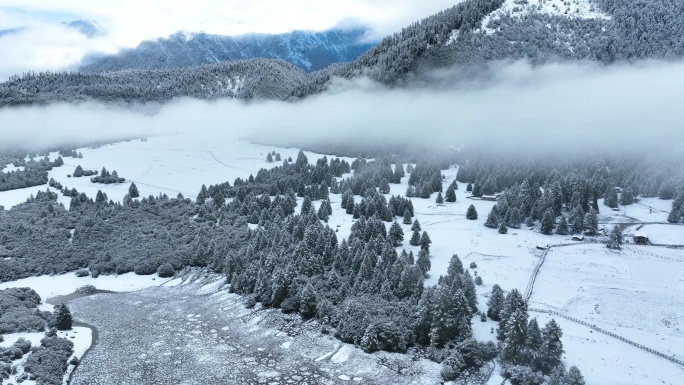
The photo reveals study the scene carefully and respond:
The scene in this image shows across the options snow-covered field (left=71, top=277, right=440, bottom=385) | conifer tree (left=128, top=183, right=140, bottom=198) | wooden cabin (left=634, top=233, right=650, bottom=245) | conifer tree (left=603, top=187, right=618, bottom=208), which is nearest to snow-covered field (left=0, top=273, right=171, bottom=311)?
snow-covered field (left=71, top=277, right=440, bottom=385)

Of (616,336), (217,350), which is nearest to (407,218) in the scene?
(616,336)

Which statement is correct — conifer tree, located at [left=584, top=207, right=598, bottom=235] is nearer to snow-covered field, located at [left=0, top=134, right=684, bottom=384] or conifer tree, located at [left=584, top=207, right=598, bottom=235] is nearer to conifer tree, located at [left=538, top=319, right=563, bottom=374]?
snow-covered field, located at [left=0, top=134, right=684, bottom=384]

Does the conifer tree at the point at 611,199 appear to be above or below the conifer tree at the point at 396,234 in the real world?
above

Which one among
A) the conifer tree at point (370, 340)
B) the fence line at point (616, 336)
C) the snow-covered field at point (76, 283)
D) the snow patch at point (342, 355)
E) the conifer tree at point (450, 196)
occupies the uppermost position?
the conifer tree at point (450, 196)

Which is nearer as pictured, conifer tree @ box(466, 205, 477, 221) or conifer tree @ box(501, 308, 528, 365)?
conifer tree @ box(501, 308, 528, 365)

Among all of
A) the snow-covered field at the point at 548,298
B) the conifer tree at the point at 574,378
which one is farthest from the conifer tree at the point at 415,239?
the conifer tree at the point at 574,378

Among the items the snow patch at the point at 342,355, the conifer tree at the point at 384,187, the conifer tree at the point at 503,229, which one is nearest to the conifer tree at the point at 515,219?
the conifer tree at the point at 503,229

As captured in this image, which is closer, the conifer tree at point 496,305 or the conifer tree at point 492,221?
the conifer tree at point 496,305

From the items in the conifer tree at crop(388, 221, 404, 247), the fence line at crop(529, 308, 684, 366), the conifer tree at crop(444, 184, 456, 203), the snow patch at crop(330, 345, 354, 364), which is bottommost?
the snow patch at crop(330, 345, 354, 364)

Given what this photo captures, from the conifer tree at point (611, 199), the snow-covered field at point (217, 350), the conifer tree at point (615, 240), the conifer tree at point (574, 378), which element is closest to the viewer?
the conifer tree at point (574, 378)

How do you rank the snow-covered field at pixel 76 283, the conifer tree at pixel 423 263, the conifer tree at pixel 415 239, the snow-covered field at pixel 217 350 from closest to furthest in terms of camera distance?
1. the snow-covered field at pixel 217 350
2. the conifer tree at pixel 423 263
3. the snow-covered field at pixel 76 283
4. the conifer tree at pixel 415 239

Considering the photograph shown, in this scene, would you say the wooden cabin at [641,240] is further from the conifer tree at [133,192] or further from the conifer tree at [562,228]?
the conifer tree at [133,192]

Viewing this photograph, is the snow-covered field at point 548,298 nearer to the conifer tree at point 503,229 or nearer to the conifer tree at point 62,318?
the conifer tree at point 503,229
